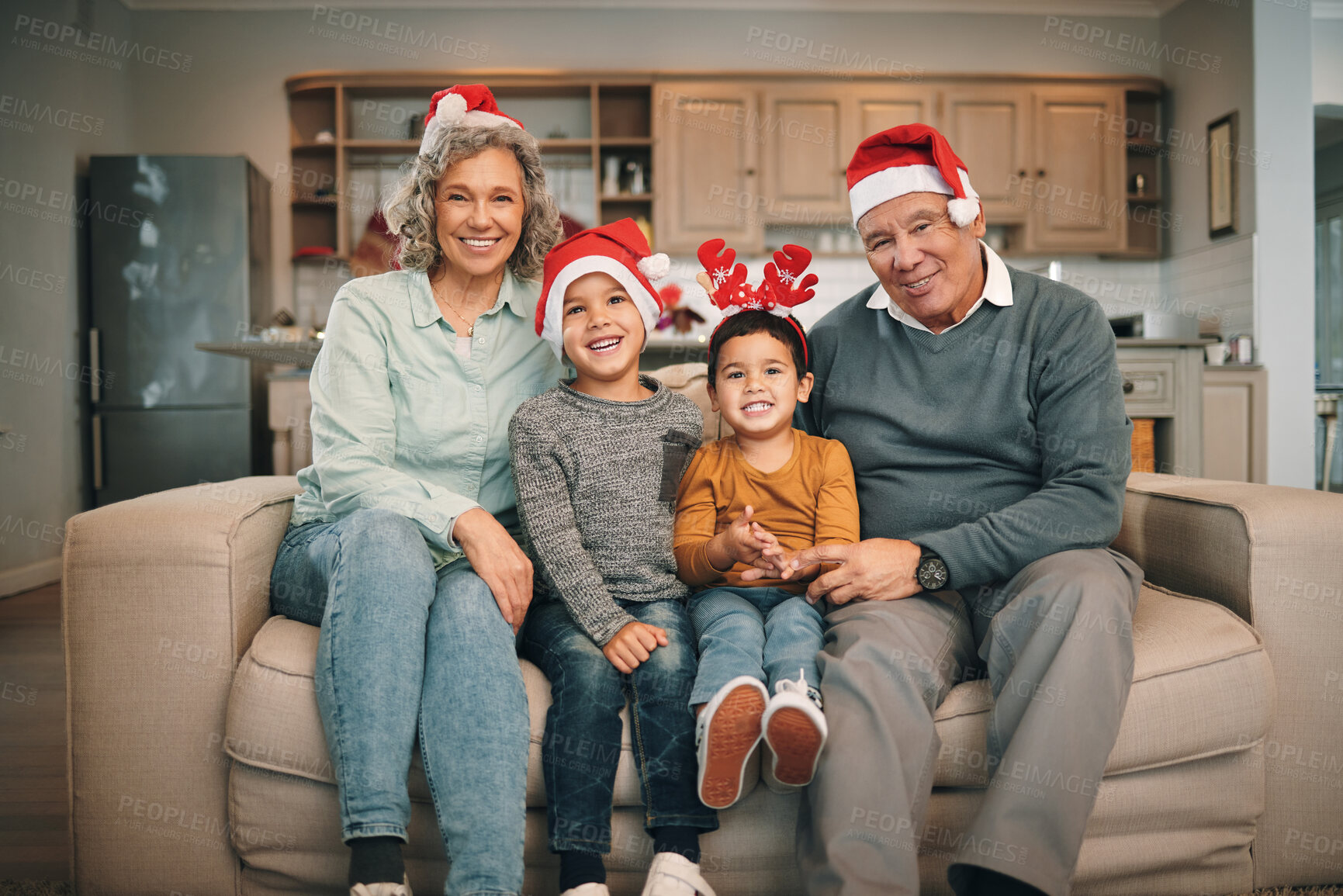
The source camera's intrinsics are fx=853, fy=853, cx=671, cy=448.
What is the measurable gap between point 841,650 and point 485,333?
854mm

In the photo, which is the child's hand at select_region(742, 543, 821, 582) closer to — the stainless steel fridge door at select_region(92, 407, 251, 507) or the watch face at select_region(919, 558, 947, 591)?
the watch face at select_region(919, 558, 947, 591)

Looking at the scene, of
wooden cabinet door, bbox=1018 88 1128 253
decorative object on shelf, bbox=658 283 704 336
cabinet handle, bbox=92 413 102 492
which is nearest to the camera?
cabinet handle, bbox=92 413 102 492

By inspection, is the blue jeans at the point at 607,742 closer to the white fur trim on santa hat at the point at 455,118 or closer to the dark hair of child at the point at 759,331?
the dark hair of child at the point at 759,331

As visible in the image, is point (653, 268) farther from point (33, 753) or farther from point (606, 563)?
point (33, 753)

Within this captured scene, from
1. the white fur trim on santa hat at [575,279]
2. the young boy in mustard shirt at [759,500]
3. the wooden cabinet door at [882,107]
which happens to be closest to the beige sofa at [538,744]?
the young boy in mustard shirt at [759,500]

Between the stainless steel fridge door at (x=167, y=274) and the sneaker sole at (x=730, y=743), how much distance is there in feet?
13.0

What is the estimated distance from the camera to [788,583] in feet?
4.71

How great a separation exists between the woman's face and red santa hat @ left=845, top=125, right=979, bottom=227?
2.08 ft

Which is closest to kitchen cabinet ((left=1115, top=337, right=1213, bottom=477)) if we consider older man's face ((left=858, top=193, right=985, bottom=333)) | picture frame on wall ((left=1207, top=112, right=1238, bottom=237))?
picture frame on wall ((left=1207, top=112, right=1238, bottom=237))

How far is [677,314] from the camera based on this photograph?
15.1 feet

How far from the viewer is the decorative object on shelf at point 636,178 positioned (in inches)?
184

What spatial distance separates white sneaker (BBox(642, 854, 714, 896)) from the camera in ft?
3.45

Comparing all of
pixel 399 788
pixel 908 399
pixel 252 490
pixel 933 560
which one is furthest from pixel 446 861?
pixel 908 399

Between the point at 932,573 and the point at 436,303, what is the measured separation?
98 centimetres
